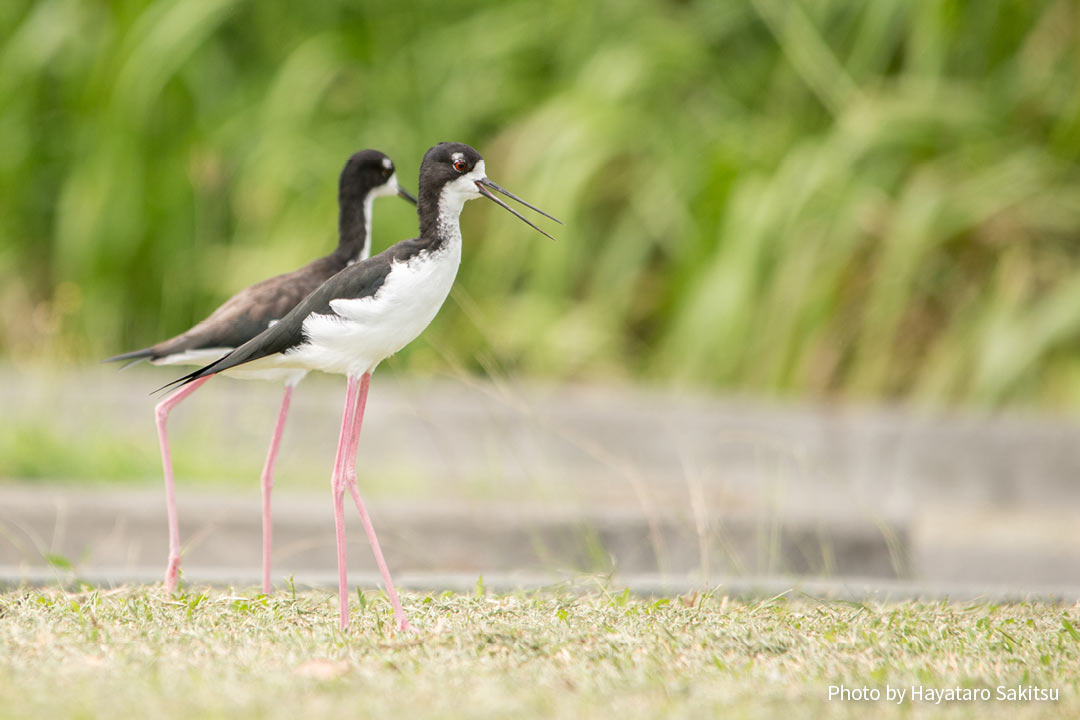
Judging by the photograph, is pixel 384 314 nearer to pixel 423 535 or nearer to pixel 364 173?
pixel 364 173

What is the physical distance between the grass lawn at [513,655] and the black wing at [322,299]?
0.61 meters

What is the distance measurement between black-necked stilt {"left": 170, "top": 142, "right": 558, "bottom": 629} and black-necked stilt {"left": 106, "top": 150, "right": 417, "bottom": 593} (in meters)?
0.33

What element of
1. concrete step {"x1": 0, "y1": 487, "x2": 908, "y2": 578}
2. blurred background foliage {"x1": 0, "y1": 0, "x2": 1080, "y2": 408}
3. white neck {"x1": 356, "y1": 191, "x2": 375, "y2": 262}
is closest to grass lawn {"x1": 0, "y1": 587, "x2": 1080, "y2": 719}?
white neck {"x1": 356, "y1": 191, "x2": 375, "y2": 262}

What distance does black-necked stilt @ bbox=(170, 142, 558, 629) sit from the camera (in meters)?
3.00

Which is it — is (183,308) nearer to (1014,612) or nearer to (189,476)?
(189,476)

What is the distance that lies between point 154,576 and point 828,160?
16.6 feet

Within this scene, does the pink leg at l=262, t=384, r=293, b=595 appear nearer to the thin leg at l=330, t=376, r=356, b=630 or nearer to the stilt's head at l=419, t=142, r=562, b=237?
the thin leg at l=330, t=376, r=356, b=630

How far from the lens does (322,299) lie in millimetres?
3043

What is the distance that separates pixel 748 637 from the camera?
3057 mm

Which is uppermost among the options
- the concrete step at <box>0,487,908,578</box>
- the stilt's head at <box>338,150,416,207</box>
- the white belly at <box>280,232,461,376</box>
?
the stilt's head at <box>338,150,416,207</box>

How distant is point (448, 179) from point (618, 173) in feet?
19.7

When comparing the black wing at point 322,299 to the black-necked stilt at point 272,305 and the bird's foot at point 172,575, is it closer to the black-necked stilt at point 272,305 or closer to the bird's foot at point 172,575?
the black-necked stilt at point 272,305

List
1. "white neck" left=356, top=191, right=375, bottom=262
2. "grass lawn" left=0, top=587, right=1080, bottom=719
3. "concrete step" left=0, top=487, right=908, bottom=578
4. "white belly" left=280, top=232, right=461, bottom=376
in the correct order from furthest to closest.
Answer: "concrete step" left=0, top=487, right=908, bottom=578 → "white neck" left=356, top=191, right=375, bottom=262 → "white belly" left=280, top=232, right=461, bottom=376 → "grass lawn" left=0, top=587, right=1080, bottom=719

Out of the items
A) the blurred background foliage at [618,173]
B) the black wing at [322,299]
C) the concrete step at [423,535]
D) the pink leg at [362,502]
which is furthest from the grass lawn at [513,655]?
the blurred background foliage at [618,173]
